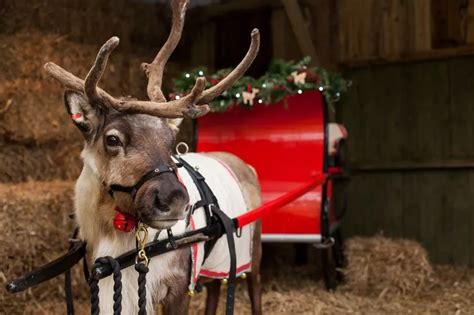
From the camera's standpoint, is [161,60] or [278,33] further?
[278,33]

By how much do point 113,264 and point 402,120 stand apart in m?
4.54

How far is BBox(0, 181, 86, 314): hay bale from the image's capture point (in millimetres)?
4219

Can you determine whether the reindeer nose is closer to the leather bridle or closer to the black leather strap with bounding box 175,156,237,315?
the leather bridle

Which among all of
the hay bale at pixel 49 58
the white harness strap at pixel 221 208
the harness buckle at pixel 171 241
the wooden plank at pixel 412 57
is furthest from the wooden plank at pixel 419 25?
the harness buckle at pixel 171 241

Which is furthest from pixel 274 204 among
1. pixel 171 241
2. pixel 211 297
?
pixel 171 241

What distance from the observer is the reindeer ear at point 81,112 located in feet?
8.45

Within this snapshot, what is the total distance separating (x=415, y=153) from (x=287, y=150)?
6.69 ft

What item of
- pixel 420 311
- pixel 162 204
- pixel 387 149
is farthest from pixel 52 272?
pixel 387 149

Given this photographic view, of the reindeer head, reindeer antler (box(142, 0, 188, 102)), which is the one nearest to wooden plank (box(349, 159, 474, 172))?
reindeer antler (box(142, 0, 188, 102))

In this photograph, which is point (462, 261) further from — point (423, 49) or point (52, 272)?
point (52, 272)

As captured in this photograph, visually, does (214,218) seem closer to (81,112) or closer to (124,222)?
(124,222)

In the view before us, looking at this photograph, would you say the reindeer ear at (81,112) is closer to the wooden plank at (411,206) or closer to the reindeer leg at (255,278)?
the reindeer leg at (255,278)

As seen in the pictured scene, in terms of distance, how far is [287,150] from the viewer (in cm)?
489

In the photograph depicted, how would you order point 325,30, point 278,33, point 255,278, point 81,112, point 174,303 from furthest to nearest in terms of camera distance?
1. point 278,33
2. point 325,30
3. point 255,278
4. point 174,303
5. point 81,112
